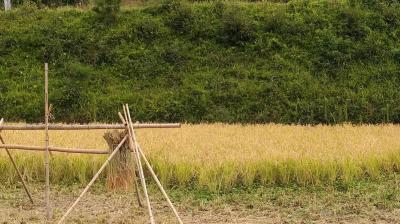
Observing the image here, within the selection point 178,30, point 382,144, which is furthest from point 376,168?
point 178,30

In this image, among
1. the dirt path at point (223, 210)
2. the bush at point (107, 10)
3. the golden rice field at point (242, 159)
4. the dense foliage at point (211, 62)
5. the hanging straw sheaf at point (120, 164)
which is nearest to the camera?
the dirt path at point (223, 210)

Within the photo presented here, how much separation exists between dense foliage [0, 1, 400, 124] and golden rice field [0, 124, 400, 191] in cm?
588

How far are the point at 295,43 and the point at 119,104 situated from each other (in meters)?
6.76

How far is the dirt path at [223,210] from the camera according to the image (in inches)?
280

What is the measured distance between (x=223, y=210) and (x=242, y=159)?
1.69m

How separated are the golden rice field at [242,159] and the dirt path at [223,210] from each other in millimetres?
629

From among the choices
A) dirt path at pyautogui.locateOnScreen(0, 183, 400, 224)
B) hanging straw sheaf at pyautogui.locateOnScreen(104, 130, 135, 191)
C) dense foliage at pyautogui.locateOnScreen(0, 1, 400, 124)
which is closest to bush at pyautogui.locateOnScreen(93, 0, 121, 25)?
dense foliage at pyautogui.locateOnScreen(0, 1, 400, 124)

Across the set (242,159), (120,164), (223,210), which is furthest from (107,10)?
(223,210)

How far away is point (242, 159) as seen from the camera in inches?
359

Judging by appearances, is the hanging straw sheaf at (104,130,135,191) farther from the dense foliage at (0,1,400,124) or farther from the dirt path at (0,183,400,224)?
the dense foliage at (0,1,400,124)

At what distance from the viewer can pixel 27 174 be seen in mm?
9664

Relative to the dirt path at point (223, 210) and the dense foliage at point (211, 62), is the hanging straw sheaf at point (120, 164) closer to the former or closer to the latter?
A: the dirt path at point (223, 210)

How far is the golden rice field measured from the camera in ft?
28.7

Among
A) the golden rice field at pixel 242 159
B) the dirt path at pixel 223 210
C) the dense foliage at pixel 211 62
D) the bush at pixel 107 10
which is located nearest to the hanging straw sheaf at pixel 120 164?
the dirt path at pixel 223 210
